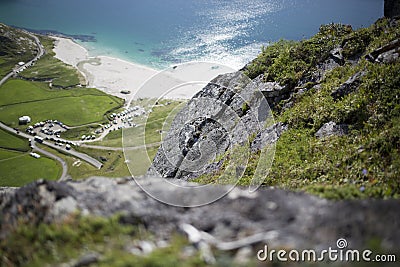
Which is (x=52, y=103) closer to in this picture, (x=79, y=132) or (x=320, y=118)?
(x=79, y=132)

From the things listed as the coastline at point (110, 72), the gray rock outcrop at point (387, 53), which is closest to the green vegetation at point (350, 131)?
the gray rock outcrop at point (387, 53)

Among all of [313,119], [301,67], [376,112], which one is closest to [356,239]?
[376,112]

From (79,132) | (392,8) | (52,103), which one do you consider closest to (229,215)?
(392,8)

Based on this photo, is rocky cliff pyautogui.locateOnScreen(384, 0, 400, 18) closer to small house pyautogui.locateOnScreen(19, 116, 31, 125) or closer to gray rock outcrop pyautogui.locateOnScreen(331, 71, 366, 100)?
gray rock outcrop pyautogui.locateOnScreen(331, 71, 366, 100)

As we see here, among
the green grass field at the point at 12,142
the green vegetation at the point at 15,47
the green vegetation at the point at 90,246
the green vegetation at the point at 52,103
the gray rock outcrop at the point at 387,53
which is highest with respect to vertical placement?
the green vegetation at the point at 15,47

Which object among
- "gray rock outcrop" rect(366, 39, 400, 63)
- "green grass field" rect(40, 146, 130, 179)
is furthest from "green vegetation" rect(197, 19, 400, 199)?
"green grass field" rect(40, 146, 130, 179)

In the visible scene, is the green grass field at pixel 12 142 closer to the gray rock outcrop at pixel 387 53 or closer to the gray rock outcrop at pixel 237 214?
the gray rock outcrop at pixel 387 53

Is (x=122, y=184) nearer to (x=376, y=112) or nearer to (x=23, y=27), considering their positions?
(x=376, y=112)
